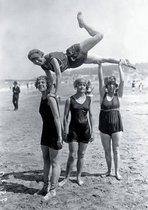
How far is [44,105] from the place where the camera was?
4.23 meters

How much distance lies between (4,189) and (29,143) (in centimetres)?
343

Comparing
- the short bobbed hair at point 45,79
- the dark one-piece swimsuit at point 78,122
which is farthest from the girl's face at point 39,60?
the dark one-piece swimsuit at point 78,122

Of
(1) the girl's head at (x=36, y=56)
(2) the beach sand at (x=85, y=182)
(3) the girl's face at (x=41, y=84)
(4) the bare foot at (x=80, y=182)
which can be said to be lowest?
(2) the beach sand at (x=85, y=182)

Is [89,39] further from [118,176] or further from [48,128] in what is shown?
[118,176]

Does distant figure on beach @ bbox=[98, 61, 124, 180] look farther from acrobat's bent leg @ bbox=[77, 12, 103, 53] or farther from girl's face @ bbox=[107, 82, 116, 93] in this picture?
acrobat's bent leg @ bbox=[77, 12, 103, 53]

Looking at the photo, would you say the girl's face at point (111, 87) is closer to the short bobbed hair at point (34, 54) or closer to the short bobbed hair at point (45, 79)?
the short bobbed hair at point (45, 79)

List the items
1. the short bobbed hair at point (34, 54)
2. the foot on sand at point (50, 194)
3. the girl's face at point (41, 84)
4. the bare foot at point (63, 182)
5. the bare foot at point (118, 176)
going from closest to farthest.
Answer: the short bobbed hair at point (34, 54)
the girl's face at point (41, 84)
the foot on sand at point (50, 194)
the bare foot at point (63, 182)
the bare foot at point (118, 176)

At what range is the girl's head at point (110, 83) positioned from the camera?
16.2 feet

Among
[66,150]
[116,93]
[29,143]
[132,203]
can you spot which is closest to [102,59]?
[116,93]

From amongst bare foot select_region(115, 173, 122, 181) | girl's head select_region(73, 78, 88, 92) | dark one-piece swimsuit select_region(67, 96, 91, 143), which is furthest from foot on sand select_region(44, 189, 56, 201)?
girl's head select_region(73, 78, 88, 92)

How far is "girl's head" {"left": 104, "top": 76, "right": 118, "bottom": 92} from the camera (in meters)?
Answer: 4.95

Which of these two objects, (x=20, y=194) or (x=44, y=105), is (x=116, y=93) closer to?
(x=44, y=105)

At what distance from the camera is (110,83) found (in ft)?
16.3

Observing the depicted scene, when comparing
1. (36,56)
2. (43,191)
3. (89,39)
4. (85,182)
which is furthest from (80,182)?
(89,39)
